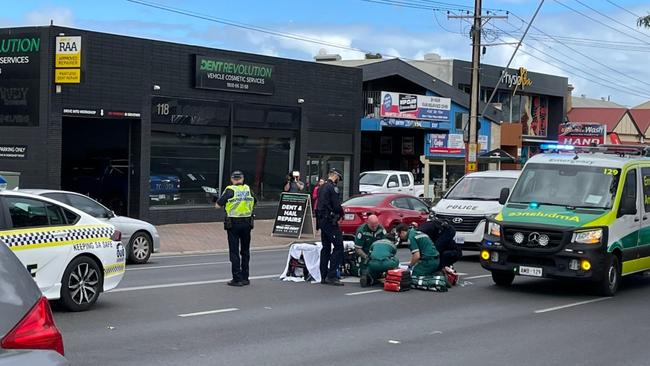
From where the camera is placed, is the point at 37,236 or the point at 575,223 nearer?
the point at 37,236

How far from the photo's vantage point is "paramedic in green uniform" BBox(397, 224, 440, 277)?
541 inches

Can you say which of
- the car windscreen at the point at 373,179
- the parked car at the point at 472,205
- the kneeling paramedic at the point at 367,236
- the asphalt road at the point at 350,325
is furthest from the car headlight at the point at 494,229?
the car windscreen at the point at 373,179

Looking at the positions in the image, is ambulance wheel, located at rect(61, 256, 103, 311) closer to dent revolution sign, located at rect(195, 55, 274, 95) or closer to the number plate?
the number plate

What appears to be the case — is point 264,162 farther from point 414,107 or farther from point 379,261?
point 379,261

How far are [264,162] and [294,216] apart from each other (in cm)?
644

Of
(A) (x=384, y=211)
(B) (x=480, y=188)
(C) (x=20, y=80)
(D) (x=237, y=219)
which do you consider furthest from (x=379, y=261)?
(C) (x=20, y=80)

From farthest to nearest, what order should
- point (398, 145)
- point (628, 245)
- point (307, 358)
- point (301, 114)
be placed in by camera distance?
1. point (398, 145)
2. point (301, 114)
3. point (628, 245)
4. point (307, 358)

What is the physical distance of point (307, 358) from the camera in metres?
8.51

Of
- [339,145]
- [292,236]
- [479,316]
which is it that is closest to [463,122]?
[339,145]

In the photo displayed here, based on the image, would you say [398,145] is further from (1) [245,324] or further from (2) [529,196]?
(1) [245,324]

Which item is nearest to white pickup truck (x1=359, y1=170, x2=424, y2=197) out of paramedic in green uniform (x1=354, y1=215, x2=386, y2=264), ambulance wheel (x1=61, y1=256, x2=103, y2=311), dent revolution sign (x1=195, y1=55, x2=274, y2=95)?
dent revolution sign (x1=195, y1=55, x2=274, y2=95)

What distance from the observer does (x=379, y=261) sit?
1400cm

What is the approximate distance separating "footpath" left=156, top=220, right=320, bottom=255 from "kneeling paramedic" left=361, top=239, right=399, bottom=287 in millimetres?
7825

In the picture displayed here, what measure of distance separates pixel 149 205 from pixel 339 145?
9498mm
